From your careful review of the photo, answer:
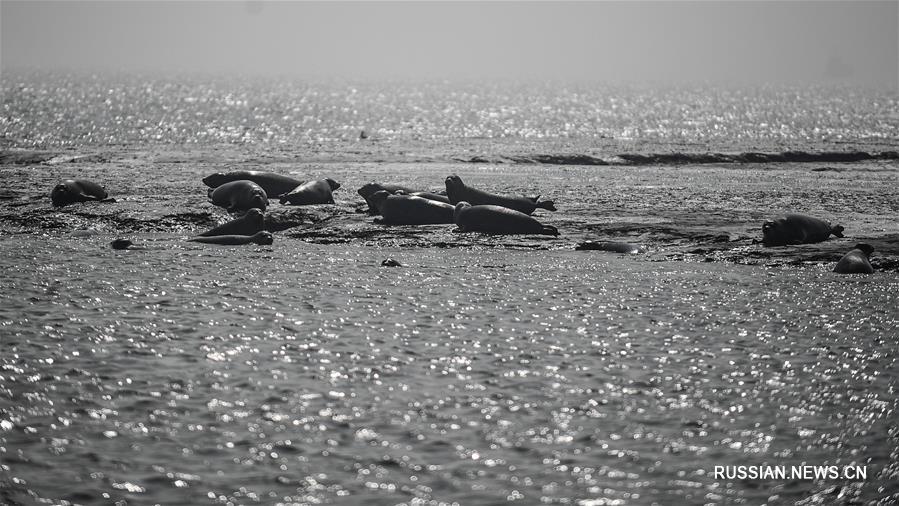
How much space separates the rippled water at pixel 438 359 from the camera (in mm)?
6555

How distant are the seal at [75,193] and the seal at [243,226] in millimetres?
3542

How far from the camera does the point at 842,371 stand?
28.8 feet

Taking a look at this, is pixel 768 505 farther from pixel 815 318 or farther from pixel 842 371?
pixel 815 318

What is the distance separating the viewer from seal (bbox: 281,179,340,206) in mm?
18281

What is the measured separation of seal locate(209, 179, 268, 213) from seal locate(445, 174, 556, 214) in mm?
3039

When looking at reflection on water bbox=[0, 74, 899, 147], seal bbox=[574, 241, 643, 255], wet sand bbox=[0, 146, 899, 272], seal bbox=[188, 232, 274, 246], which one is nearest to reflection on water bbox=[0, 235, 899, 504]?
seal bbox=[574, 241, 643, 255]

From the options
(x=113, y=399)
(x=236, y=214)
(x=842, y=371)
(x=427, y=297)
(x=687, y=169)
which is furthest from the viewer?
(x=687, y=169)

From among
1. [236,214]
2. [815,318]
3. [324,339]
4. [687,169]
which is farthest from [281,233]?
[687,169]

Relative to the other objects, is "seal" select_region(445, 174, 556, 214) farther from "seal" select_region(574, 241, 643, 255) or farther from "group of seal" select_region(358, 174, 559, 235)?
"seal" select_region(574, 241, 643, 255)

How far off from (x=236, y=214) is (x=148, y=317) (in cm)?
684

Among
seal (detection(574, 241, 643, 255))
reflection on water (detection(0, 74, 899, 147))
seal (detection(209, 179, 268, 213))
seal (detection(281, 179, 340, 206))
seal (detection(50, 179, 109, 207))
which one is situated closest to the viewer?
seal (detection(574, 241, 643, 255))

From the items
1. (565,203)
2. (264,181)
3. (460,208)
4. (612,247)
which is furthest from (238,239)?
(565,203)

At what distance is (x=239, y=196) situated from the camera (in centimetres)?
1762

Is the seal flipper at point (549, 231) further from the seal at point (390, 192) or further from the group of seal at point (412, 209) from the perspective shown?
the seal at point (390, 192)
